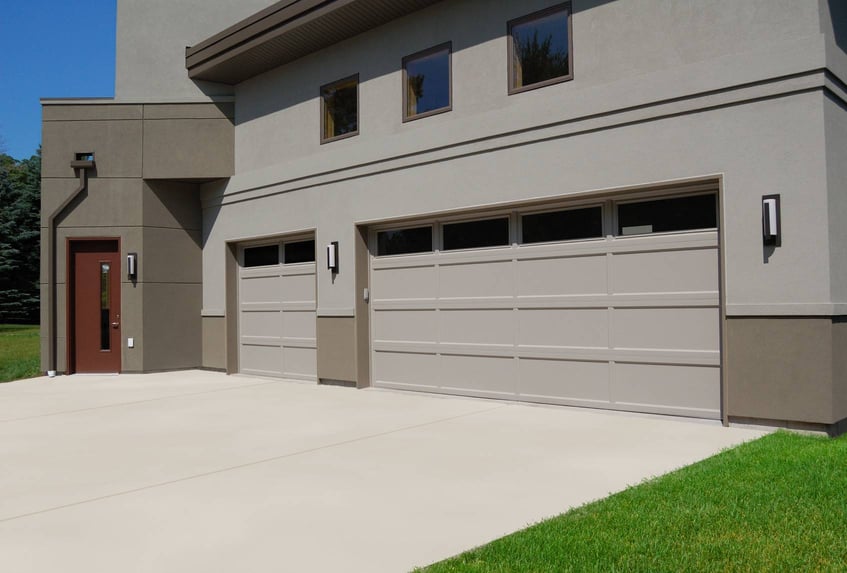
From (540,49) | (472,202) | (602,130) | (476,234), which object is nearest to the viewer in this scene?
(602,130)

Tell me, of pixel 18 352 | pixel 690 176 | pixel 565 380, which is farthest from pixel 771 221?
pixel 18 352

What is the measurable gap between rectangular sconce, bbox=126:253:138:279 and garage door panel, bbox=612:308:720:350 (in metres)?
10.2

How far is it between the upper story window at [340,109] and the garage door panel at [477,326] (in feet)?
12.2

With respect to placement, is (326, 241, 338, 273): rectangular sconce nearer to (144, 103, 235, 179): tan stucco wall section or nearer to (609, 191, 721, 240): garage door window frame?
(144, 103, 235, 179): tan stucco wall section

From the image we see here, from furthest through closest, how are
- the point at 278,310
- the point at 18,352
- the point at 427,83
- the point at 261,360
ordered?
1. the point at 18,352
2. the point at 261,360
3. the point at 278,310
4. the point at 427,83

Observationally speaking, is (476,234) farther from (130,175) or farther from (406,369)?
(130,175)

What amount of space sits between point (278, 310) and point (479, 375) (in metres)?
5.09

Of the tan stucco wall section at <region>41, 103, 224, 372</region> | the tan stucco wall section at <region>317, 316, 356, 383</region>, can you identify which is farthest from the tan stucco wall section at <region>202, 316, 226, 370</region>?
the tan stucco wall section at <region>317, 316, 356, 383</region>

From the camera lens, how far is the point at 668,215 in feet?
28.0

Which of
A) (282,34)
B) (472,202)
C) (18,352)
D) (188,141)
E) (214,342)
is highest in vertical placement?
(282,34)

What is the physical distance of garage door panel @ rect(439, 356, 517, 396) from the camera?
32.8 feet

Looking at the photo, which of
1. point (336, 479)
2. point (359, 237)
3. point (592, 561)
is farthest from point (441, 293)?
point (592, 561)

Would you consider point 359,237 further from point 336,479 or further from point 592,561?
point 592,561

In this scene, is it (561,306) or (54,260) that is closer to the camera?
(561,306)
